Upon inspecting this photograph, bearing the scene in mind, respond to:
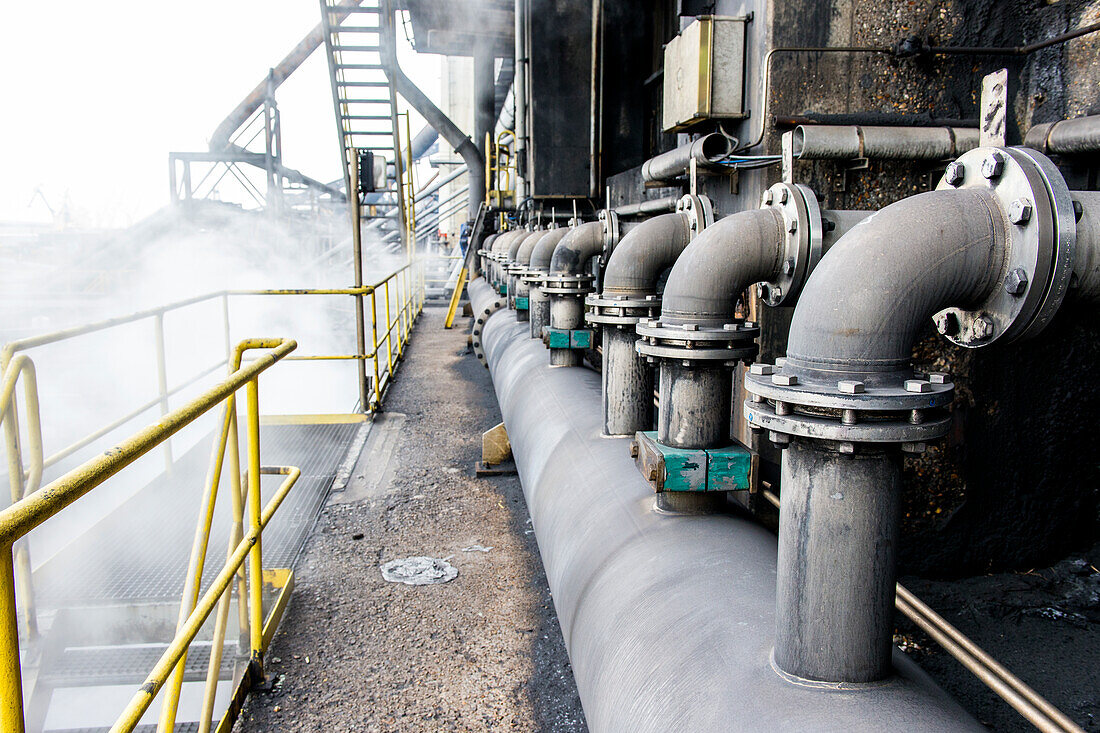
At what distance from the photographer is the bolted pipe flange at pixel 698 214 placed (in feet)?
10.2

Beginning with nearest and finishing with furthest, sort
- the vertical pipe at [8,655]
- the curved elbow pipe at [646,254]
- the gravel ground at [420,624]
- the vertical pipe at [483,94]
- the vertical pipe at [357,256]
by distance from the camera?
the vertical pipe at [8,655], the gravel ground at [420,624], the curved elbow pipe at [646,254], the vertical pipe at [357,256], the vertical pipe at [483,94]

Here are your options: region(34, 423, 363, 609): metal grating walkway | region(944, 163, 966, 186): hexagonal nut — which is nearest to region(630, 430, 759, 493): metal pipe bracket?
region(944, 163, 966, 186): hexagonal nut

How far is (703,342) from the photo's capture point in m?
2.19

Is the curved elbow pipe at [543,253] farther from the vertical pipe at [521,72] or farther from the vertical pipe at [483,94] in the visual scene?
the vertical pipe at [483,94]

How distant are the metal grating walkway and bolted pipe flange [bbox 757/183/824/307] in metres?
2.81

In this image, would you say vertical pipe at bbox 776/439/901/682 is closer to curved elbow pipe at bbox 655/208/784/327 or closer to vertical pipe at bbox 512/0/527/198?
curved elbow pipe at bbox 655/208/784/327

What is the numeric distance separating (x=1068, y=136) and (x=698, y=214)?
1464 mm

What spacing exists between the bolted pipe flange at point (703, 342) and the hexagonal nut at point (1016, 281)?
0.79 metres

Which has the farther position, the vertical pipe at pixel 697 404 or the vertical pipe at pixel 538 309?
the vertical pipe at pixel 538 309

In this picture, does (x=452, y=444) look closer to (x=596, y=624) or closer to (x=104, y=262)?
(x=596, y=624)

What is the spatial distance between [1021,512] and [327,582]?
11.2 ft

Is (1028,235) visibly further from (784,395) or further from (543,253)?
(543,253)

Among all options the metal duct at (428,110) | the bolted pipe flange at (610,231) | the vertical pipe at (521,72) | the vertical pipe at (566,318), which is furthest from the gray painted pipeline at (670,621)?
the metal duct at (428,110)

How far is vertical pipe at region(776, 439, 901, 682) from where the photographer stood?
142cm
